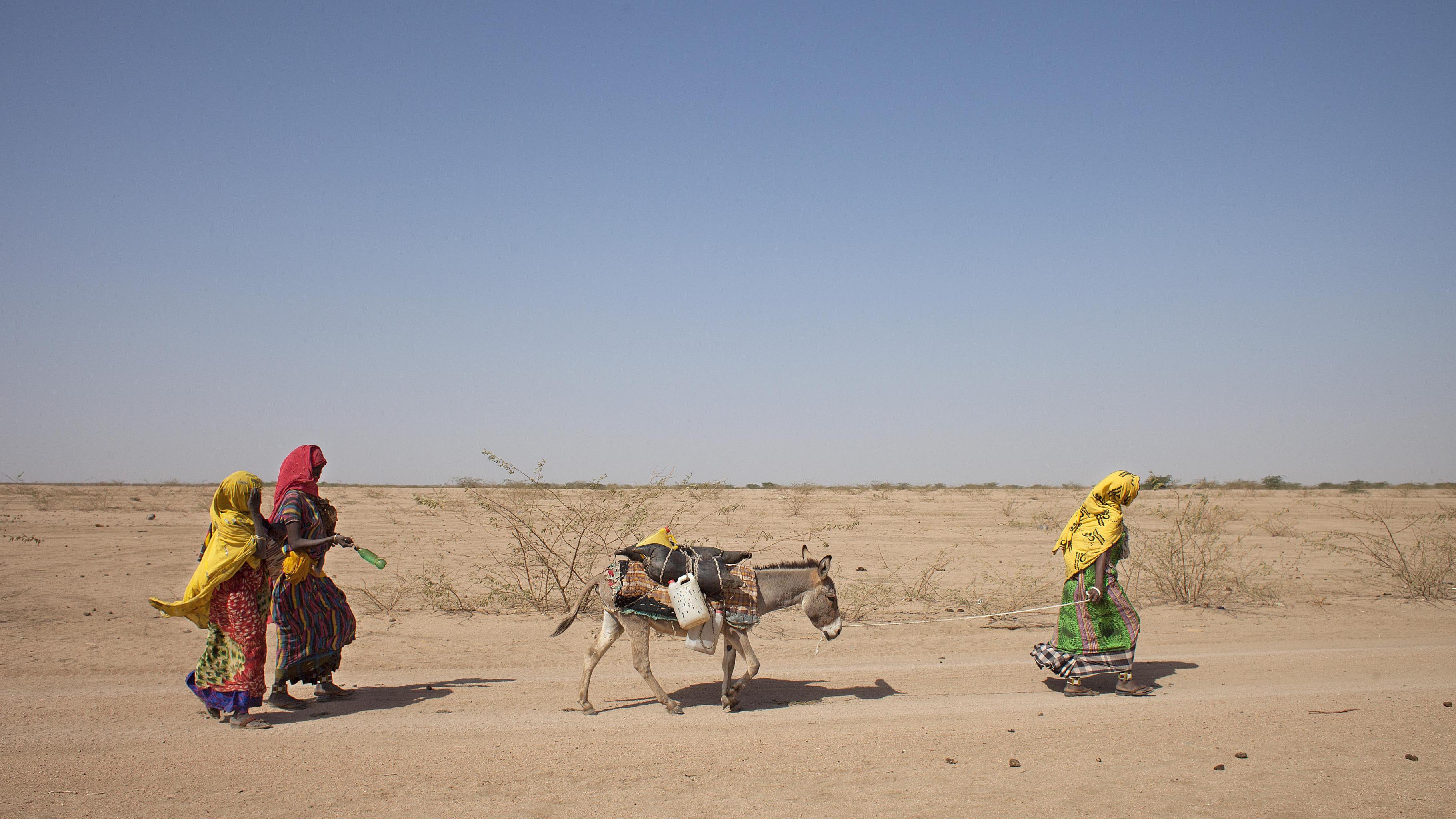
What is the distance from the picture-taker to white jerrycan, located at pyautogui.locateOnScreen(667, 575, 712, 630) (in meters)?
7.29

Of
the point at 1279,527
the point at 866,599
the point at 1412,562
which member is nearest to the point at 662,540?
the point at 866,599

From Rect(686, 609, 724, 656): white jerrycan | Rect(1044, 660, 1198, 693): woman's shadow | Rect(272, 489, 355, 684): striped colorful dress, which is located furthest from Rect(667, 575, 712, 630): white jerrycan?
Rect(1044, 660, 1198, 693): woman's shadow

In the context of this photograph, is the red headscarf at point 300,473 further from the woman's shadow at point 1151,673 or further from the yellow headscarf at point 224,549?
the woman's shadow at point 1151,673

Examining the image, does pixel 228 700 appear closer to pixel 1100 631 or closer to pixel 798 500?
pixel 1100 631

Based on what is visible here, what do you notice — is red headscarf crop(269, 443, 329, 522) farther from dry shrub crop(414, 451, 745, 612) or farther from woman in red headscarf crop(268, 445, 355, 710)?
dry shrub crop(414, 451, 745, 612)

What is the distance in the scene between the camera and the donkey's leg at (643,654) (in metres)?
7.61

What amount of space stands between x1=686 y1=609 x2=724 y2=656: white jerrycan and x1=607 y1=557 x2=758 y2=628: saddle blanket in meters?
0.11

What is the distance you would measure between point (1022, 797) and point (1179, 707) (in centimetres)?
312

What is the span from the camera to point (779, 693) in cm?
859

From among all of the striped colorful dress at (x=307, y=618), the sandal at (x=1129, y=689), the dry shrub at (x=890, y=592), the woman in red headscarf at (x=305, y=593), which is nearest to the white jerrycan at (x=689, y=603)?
the woman in red headscarf at (x=305, y=593)

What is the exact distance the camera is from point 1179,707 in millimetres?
7707

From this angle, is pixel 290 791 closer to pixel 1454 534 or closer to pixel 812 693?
pixel 812 693

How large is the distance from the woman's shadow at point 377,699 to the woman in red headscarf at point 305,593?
11cm

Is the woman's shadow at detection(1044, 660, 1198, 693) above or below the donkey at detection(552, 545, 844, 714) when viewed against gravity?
below
